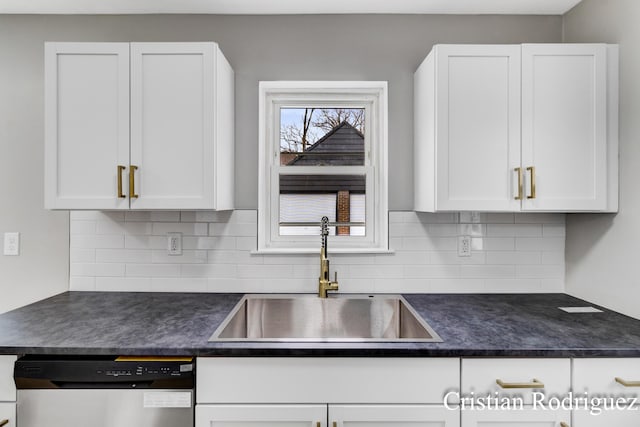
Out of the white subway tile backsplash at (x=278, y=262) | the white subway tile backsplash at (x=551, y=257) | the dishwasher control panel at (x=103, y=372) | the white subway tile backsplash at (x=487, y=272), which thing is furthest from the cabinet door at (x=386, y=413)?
the white subway tile backsplash at (x=551, y=257)

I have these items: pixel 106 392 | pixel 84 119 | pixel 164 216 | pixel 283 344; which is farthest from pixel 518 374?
pixel 84 119

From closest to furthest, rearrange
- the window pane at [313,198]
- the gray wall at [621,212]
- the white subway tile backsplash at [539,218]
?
the gray wall at [621,212] < the white subway tile backsplash at [539,218] < the window pane at [313,198]

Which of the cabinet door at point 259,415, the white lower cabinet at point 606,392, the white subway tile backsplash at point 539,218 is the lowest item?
the cabinet door at point 259,415

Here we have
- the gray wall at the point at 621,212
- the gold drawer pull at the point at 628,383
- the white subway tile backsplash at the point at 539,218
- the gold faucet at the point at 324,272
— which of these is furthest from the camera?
the white subway tile backsplash at the point at 539,218

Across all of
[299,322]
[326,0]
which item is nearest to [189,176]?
[299,322]

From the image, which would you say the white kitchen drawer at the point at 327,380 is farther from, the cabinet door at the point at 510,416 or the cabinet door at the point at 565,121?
the cabinet door at the point at 565,121

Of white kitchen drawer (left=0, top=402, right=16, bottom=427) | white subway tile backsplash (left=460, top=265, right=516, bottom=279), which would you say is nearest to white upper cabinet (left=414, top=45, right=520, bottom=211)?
white subway tile backsplash (left=460, top=265, right=516, bottom=279)

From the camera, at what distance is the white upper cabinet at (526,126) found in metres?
1.69

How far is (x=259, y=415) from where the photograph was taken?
1.30 meters

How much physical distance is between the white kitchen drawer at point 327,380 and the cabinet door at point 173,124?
0.74 metres

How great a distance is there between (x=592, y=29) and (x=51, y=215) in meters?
2.94

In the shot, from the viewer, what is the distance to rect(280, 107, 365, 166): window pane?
84.7 inches

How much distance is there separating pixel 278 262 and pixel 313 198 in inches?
16.1

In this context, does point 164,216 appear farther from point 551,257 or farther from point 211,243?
point 551,257
